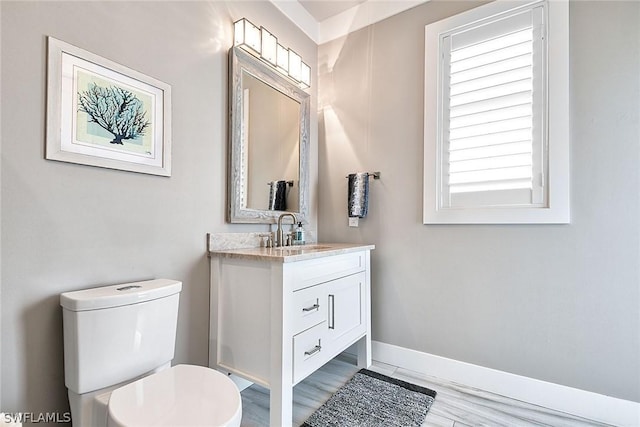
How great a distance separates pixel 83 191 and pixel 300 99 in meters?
1.60

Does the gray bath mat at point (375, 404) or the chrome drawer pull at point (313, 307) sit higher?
the chrome drawer pull at point (313, 307)

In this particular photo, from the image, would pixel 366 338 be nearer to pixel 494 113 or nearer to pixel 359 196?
pixel 359 196

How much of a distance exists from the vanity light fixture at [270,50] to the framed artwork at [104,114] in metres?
0.62

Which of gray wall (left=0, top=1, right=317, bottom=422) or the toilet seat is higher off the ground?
gray wall (left=0, top=1, right=317, bottom=422)

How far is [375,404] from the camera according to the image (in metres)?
1.64

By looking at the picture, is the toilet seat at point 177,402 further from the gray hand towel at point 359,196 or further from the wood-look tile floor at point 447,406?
the gray hand towel at point 359,196

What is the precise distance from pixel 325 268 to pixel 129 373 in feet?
3.19

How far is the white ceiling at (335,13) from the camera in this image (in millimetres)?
2223

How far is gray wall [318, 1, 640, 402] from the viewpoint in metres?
1.52

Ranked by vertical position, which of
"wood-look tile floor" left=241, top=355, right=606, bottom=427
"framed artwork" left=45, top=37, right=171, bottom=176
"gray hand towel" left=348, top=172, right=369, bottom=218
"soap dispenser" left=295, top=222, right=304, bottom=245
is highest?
"framed artwork" left=45, top=37, right=171, bottom=176

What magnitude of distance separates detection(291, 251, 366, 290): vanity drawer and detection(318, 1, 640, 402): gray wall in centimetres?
35

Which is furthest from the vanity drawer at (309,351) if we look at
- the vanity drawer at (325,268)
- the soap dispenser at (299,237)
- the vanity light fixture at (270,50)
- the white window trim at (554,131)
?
the vanity light fixture at (270,50)

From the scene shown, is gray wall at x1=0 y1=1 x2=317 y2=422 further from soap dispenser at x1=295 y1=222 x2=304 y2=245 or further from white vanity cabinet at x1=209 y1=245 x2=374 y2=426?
soap dispenser at x1=295 y1=222 x2=304 y2=245

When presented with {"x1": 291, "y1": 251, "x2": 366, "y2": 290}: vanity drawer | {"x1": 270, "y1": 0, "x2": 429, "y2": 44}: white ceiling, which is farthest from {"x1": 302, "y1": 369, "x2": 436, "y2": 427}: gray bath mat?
{"x1": 270, "y1": 0, "x2": 429, "y2": 44}: white ceiling
